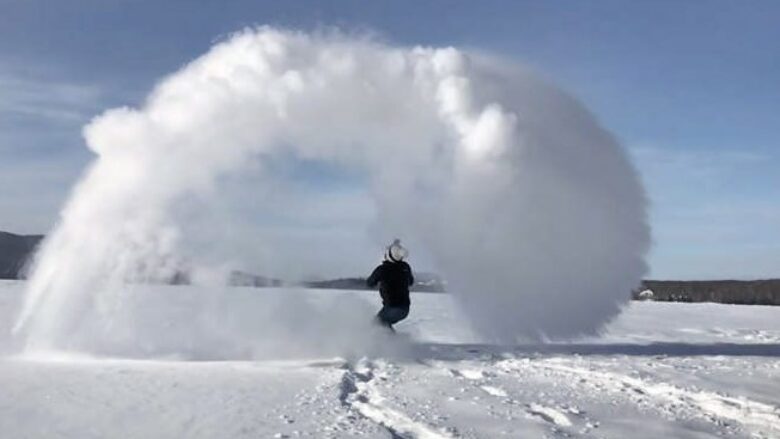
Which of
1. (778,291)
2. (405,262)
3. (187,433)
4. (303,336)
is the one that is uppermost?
(778,291)

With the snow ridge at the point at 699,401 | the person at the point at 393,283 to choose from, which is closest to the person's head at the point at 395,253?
the person at the point at 393,283

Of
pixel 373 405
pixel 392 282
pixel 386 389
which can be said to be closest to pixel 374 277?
pixel 392 282

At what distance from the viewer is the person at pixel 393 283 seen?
673 inches

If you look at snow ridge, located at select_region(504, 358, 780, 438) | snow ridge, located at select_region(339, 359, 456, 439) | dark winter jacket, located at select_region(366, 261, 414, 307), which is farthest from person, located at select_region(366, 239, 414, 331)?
snow ridge, located at select_region(504, 358, 780, 438)

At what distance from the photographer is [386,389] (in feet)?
36.7

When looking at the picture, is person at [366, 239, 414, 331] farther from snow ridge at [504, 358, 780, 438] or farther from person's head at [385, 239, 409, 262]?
snow ridge at [504, 358, 780, 438]

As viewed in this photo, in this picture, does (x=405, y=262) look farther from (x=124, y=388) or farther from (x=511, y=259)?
(x=124, y=388)

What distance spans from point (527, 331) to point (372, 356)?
16.6 ft

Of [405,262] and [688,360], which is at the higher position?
[405,262]

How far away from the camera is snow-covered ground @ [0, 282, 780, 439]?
343 inches

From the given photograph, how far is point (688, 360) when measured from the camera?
49.5ft

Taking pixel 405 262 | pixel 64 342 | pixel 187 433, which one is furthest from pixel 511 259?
pixel 187 433

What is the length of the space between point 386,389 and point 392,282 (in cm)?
618

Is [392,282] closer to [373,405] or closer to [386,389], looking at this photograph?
[386,389]
